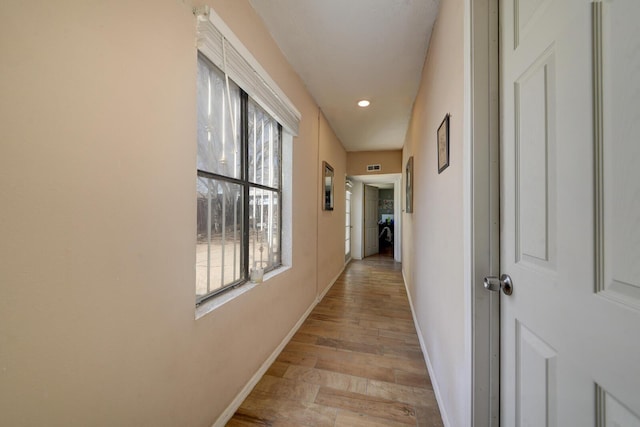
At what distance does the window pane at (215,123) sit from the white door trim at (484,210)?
1.16 metres

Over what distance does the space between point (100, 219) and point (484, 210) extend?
1.34 m

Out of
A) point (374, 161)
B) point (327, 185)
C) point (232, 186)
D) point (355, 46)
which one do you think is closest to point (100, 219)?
Answer: point (232, 186)

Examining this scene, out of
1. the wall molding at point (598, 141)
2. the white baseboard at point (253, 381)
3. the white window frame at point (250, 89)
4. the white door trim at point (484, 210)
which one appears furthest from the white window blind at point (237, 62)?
the white baseboard at point (253, 381)

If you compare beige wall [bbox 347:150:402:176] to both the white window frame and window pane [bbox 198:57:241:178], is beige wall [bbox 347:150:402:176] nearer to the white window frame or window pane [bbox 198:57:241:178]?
the white window frame

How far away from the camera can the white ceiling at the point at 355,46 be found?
5.00 ft

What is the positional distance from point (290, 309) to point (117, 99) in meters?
1.99

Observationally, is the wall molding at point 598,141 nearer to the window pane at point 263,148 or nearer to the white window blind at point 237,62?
the white window blind at point 237,62

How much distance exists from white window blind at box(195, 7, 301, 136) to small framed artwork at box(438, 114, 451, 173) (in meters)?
1.24

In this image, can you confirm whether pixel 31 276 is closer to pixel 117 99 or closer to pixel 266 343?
pixel 117 99

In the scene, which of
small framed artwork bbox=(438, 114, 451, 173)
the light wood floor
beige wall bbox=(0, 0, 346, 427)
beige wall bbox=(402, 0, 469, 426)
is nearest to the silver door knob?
beige wall bbox=(402, 0, 469, 426)

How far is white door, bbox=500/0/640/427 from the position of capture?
43 cm

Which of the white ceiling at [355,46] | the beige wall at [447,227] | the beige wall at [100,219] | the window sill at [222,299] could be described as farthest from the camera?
the white ceiling at [355,46]

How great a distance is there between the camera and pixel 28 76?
561 millimetres

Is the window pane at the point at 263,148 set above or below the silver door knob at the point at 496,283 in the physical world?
above
